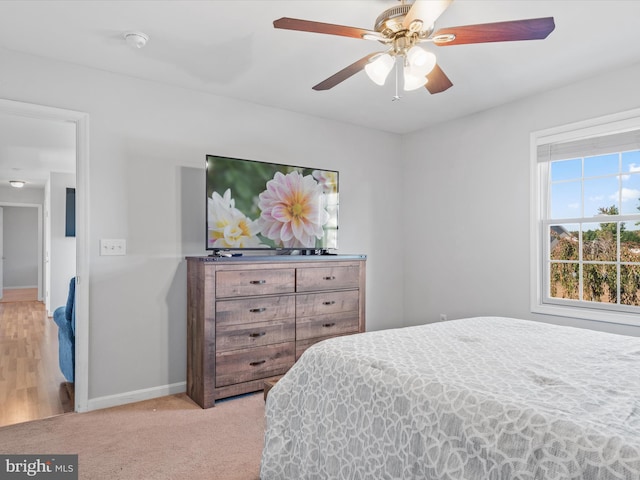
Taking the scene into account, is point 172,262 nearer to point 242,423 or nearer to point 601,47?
point 242,423

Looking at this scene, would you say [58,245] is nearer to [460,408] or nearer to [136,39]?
[136,39]

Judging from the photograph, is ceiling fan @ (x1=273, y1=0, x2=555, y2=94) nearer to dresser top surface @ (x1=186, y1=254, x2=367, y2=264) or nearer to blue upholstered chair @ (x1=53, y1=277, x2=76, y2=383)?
dresser top surface @ (x1=186, y1=254, x2=367, y2=264)

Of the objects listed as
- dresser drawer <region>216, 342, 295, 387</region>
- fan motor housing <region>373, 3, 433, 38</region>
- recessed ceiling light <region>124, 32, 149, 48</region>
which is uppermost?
recessed ceiling light <region>124, 32, 149, 48</region>

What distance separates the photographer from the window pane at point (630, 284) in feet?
9.93

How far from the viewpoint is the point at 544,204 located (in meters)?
3.50

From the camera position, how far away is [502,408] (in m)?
1.12

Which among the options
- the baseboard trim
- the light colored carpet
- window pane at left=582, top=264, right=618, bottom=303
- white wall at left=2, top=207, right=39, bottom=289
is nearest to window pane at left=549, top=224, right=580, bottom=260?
window pane at left=582, top=264, right=618, bottom=303

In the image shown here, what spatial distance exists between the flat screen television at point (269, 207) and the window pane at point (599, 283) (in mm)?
2106

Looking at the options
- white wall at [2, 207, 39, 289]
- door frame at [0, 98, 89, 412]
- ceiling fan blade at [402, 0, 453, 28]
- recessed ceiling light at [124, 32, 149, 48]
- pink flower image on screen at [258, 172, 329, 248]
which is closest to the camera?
ceiling fan blade at [402, 0, 453, 28]

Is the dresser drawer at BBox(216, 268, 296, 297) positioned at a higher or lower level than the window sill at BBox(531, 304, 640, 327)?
higher

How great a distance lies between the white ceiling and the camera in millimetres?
2197

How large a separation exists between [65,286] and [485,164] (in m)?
6.68

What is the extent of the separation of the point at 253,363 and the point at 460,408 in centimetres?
216

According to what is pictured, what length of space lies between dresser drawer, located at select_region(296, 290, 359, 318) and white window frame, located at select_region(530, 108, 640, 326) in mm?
1516
